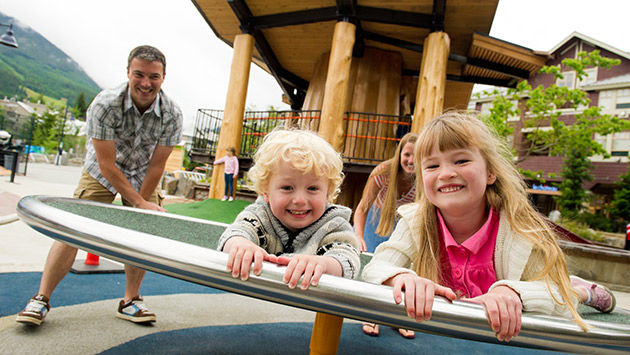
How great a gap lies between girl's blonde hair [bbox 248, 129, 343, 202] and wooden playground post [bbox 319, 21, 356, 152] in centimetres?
474

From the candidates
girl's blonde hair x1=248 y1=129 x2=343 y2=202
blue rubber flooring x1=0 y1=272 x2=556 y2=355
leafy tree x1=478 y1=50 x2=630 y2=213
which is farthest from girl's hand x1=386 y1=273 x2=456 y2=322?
leafy tree x1=478 y1=50 x2=630 y2=213

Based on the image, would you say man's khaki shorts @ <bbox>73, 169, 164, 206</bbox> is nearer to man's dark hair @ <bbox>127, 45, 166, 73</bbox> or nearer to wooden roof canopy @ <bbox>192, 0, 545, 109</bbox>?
man's dark hair @ <bbox>127, 45, 166, 73</bbox>

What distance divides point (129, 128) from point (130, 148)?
13 cm

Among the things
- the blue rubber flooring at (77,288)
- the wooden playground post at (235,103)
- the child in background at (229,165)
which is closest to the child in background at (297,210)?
the blue rubber flooring at (77,288)

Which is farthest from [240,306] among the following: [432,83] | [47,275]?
[432,83]

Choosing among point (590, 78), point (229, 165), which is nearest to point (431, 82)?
point (229, 165)

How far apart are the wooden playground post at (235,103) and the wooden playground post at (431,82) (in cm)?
354

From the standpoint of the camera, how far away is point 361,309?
88 cm

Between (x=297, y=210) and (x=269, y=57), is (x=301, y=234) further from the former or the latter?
(x=269, y=57)

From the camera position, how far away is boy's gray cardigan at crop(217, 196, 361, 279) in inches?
46.8

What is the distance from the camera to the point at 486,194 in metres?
1.31

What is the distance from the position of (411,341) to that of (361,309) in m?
1.60

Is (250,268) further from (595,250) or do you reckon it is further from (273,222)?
(595,250)

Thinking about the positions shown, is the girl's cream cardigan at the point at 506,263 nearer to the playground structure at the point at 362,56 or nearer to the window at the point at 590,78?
the playground structure at the point at 362,56
